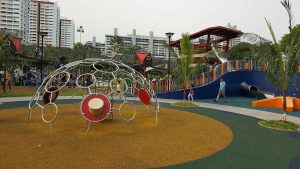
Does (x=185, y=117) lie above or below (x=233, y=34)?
below

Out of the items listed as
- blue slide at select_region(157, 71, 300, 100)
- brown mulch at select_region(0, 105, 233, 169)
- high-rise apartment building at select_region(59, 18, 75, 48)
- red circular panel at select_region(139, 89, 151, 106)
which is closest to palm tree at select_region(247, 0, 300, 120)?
brown mulch at select_region(0, 105, 233, 169)

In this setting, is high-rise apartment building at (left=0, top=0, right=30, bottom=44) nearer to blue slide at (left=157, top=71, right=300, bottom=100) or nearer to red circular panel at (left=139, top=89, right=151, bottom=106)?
blue slide at (left=157, top=71, right=300, bottom=100)

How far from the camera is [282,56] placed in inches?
430

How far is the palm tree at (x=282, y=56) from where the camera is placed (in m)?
10.9

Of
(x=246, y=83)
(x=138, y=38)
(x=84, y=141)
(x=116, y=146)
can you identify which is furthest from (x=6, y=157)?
(x=138, y=38)

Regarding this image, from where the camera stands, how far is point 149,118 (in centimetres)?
1224

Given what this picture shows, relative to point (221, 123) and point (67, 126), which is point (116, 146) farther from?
point (221, 123)

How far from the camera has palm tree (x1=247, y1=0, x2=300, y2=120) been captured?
35.8ft

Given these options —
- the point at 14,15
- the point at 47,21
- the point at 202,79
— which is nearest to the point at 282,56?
the point at 202,79

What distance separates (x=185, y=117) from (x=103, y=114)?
16.8 feet

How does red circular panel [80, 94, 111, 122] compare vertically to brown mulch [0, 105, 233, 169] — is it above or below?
above

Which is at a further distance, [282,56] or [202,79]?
[202,79]

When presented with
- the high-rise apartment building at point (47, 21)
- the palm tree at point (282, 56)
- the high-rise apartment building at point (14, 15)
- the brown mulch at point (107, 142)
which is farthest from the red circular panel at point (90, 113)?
the high-rise apartment building at point (14, 15)

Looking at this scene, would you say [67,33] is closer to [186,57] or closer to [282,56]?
[186,57]
